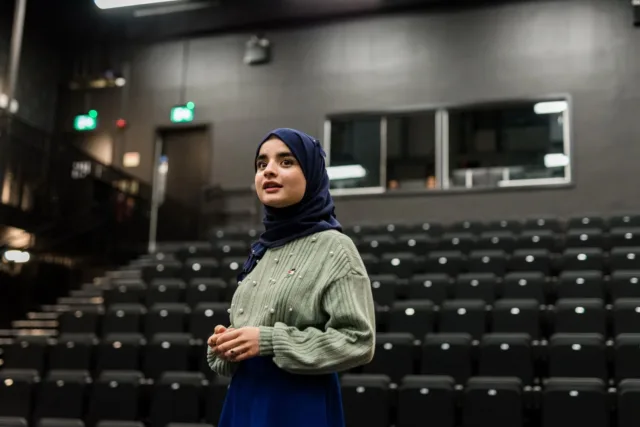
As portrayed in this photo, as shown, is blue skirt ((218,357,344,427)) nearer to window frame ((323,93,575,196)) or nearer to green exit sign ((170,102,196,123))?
window frame ((323,93,575,196))

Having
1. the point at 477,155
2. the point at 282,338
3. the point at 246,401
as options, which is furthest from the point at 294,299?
the point at 477,155

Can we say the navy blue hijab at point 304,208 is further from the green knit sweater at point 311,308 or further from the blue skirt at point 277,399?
the blue skirt at point 277,399

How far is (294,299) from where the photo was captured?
1255 mm

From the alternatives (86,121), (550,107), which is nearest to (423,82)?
(550,107)

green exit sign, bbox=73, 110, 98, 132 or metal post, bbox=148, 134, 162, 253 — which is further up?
green exit sign, bbox=73, 110, 98, 132

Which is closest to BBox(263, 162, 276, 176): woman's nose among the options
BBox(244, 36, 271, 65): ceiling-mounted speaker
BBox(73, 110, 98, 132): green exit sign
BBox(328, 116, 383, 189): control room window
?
BBox(328, 116, 383, 189): control room window

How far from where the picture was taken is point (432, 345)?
3.81m

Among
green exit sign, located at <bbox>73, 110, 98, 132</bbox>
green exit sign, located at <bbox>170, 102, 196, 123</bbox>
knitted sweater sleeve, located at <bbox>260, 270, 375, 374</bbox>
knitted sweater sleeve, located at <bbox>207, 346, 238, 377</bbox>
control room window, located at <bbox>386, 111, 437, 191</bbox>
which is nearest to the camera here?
knitted sweater sleeve, located at <bbox>260, 270, 375, 374</bbox>

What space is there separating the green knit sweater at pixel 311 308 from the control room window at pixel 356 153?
7.09 metres

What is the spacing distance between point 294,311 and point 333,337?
9 cm

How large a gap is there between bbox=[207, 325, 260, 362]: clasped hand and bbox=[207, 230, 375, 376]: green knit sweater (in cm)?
1

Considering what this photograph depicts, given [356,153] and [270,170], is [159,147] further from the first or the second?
[270,170]

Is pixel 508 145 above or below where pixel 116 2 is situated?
below

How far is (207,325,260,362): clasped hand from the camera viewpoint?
1191 mm
